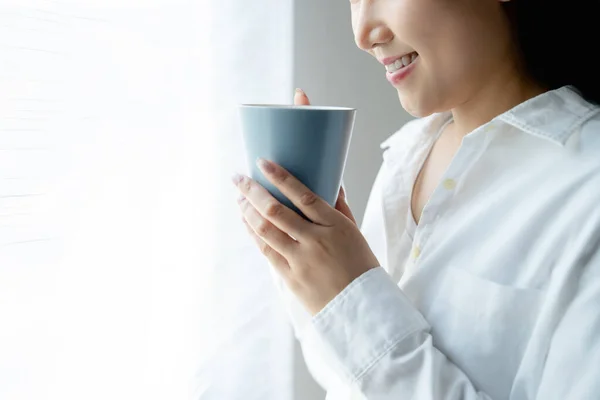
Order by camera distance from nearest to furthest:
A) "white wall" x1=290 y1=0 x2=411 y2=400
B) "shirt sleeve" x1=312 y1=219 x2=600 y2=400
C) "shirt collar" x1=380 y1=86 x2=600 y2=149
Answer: "shirt sleeve" x1=312 y1=219 x2=600 y2=400, "shirt collar" x1=380 y1=86 x2=600 y2=149, "white wall" x1=290 y1=0 x2=411 y2=400

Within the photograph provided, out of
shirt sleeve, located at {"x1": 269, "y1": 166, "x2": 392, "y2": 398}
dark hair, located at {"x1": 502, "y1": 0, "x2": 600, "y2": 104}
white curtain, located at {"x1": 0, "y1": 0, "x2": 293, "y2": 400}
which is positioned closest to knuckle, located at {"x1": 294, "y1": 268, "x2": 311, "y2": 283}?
→ shirt sleeve, located at {"x1": 269, "y1": 166, "x2": 392, "y2": 398}

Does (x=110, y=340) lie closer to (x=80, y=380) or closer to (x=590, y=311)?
(x=80, y=380)

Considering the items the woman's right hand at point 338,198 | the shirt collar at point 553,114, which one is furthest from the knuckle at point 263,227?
the shirt collar at point 553,114

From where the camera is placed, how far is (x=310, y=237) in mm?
591

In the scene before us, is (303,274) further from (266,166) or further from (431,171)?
(431,171)

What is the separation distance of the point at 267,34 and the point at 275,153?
316 millimetres

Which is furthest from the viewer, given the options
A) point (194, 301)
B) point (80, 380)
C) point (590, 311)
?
point (194, 301)

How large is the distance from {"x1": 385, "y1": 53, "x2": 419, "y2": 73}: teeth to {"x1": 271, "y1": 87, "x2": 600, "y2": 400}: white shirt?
107 millimetres

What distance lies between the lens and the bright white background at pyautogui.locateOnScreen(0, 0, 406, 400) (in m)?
0.58

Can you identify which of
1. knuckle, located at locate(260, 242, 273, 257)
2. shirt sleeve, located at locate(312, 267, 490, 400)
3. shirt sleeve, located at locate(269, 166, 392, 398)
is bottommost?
shirt sleeve, located at locate(269, 166, 392, 398)

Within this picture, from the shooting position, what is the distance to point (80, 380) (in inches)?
25.9

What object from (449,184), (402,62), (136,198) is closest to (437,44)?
(402,62)

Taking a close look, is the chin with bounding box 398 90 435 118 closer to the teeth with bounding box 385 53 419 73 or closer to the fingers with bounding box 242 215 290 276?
the teeth with bounding box 385 53 419 73

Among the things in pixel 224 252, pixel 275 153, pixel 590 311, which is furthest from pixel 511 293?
pixel 224 252
